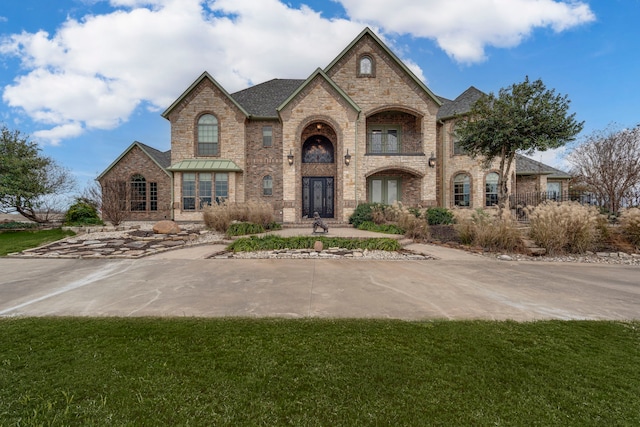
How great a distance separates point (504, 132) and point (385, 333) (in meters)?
12.4

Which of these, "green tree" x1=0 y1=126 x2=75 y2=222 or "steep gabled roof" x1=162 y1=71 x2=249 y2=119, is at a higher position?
"steep gabled roof" x1=162 y1=71 x2=249 y2=119

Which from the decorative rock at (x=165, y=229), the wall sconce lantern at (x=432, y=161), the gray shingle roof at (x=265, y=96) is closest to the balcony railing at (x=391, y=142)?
the wall sconce lantern at (x=432, y=161)

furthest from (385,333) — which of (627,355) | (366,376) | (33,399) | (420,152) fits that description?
(420,152)

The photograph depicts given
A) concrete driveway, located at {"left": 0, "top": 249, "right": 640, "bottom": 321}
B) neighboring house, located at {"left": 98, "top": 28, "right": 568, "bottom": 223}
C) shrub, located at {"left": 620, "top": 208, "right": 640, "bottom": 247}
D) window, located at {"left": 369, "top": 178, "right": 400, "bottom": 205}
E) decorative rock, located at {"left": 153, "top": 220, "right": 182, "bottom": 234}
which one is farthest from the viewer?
window, located at {"left": 369, "top": 178, "right": 400, "bottom": 205}

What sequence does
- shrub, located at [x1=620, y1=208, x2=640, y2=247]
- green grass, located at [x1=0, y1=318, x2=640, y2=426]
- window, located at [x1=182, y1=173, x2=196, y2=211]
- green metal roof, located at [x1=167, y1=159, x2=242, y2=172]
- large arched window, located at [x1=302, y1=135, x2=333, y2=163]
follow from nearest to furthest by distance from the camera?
1. green grass, located at [x1=0, y1=318, x2=640, y2=426]
2. shrub, located at [x1=620, y1=208, x2=640, y2=247]
3. green metal roof, located at [x1=167, y1=159, x2=242, y2=172]
4. window, located at [x1=182, y1=173, x2=196, y2=211]
5. large arched window, located at [x1=302, y1=135, x2=333, y2=163]

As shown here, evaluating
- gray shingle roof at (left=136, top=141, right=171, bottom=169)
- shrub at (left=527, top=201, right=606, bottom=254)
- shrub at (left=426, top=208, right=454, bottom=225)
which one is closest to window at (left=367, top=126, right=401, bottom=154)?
shrub at (left=426, top=208, right=454, bottom=225)

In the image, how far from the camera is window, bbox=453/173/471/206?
18.2 meters

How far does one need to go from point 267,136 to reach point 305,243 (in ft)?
36.6

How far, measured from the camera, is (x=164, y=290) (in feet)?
14.8

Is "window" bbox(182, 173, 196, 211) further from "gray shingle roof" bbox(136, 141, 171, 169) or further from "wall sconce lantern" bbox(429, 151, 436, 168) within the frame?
"wall sconce lantern" bbox(429, 151, 436, 168)

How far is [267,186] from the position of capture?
1778cm

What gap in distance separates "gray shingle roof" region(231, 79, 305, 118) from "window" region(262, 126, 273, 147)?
853 mm

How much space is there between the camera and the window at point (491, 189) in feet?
59.0

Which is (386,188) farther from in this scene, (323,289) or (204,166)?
(323,289)
